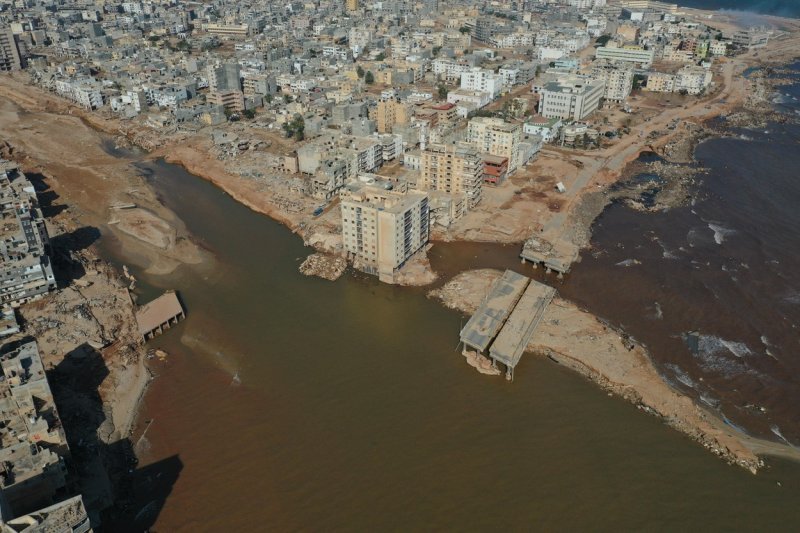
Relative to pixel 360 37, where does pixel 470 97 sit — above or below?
below

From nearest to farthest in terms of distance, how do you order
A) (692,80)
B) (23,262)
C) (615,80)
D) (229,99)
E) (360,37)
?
(23,262)
(229,99)
(615,80)
(692,80)
(360,37)

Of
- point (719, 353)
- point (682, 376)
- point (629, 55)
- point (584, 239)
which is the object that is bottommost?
point (682, 376)

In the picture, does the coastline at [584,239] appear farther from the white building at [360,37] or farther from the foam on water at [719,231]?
the white building at [360,37]

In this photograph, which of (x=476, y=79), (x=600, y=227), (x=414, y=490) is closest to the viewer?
(x=414, y=490)

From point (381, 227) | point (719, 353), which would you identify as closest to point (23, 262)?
point (381, 227)

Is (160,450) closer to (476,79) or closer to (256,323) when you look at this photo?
(256,323)

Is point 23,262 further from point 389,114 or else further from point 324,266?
point 389,114

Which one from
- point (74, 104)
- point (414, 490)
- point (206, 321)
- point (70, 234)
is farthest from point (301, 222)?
point (74, 104)
